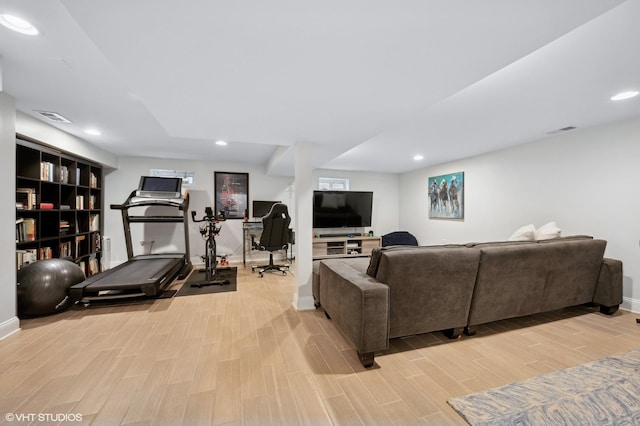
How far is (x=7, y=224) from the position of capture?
7.49 feet

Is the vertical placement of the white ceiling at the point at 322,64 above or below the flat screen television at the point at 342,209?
above

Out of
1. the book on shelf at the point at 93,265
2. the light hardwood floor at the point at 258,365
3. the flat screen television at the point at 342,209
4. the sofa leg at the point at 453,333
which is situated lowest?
the light hardwood floor at the point at 258,365

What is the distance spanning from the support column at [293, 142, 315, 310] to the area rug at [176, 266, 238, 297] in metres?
1.38

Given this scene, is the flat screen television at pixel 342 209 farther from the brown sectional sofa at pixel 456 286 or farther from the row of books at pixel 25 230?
the row of books at pixel 25 230

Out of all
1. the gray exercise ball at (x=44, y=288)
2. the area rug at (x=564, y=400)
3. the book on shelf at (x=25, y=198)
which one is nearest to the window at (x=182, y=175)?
the book on shelf at (x=25, y=198)

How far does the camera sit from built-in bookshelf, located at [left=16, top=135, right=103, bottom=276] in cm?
301

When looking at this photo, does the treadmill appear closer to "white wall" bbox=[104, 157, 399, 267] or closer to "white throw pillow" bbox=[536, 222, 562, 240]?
"white wall" bbox=[104, 157, 399, 267]

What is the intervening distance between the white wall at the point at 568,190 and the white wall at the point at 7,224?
6.55 metres

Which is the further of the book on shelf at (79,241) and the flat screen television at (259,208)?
the flat screen television at (259,208)

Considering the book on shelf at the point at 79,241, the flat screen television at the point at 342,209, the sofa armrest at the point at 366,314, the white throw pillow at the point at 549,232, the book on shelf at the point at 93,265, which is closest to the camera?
the sofa armrest at the point at 366,314

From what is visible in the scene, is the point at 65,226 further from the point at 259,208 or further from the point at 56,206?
the point at 259,208

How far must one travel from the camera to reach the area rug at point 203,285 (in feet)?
11.8

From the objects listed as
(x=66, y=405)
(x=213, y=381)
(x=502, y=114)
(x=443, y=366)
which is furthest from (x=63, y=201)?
(x=502, y=114)

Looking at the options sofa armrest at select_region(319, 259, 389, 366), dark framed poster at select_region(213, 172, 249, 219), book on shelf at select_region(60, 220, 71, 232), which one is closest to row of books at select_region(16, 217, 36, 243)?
book on shelf at select_region(60, 220, 71, 232)
